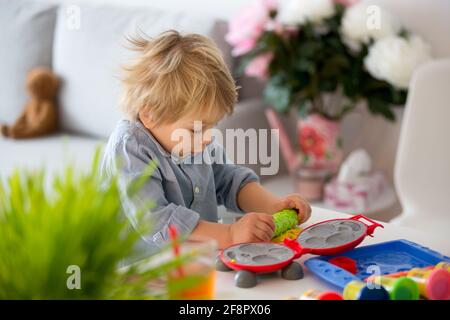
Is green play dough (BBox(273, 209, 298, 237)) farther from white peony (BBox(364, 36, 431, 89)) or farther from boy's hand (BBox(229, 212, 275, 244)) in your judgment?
white peony (BBox(364, 36, 431, 89))

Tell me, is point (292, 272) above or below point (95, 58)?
below

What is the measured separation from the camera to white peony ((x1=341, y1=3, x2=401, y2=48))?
2106 mm

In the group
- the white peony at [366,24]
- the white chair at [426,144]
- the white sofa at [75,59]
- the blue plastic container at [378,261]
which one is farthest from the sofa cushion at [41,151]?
the blue plastic container at [378,261]

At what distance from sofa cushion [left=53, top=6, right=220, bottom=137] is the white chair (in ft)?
2.93

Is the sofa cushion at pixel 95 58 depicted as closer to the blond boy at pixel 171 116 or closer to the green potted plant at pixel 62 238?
the blond boy at pixel 171 116

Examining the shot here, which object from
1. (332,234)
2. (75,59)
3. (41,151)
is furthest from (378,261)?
(75,59)

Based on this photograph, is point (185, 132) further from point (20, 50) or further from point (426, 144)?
point (20, 50)

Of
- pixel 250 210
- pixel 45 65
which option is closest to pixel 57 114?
pixel 45 65

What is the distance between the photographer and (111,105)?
251 centimetres

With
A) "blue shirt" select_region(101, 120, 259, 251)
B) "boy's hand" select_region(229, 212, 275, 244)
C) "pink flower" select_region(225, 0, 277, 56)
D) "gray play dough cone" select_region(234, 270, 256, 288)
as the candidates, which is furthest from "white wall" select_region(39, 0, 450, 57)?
"gray play dough cone" select_region(234, 270, 256, 288)

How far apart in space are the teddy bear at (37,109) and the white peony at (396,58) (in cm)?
115

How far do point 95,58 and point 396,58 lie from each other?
1.06 m

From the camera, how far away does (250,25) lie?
2234 millimetres

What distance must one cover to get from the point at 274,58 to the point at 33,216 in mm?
1676
